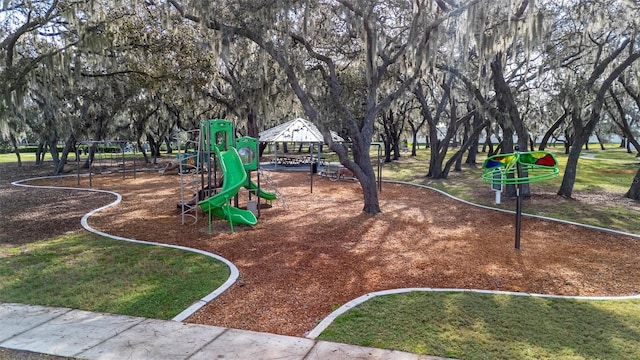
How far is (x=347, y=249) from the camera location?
7715 millimetres

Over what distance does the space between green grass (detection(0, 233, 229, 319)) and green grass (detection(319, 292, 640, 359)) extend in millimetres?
2208

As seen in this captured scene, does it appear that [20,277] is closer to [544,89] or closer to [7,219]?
[7,219]

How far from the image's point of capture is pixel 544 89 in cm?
1939

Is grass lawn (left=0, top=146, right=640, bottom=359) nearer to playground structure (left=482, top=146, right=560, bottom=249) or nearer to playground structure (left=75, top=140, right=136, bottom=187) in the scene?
playground structure (left=482, top=146, right=560, bottom=249)

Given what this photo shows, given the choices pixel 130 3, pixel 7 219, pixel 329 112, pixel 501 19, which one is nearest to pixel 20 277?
pixel 7 219

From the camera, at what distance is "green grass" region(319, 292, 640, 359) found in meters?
3.82

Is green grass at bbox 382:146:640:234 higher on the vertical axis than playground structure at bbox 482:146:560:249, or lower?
lower

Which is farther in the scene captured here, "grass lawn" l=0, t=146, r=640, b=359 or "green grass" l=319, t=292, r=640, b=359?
"grass lawn" l=0, t=146, r=640, b=359

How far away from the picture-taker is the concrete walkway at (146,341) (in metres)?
3.71

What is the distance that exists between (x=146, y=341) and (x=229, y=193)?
523 cm

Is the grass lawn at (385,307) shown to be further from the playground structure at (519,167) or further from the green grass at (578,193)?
the green grass at (578,193)

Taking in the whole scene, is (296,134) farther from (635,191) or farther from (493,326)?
(493,326)

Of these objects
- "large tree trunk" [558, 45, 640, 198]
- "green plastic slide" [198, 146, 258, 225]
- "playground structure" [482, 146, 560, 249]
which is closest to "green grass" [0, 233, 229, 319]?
"green plastic slide" [198, 146, 258, 225]

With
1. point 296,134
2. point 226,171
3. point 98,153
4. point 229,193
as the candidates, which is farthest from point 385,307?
point 98,153
